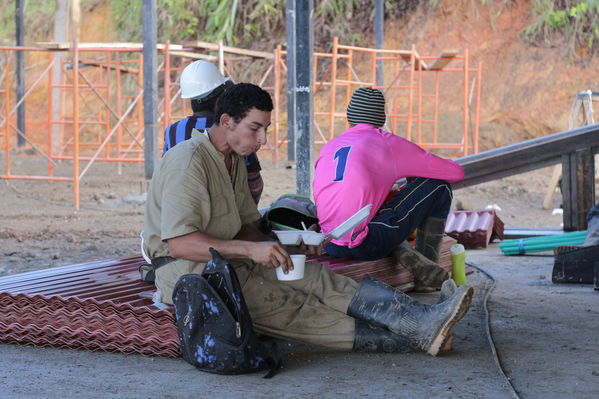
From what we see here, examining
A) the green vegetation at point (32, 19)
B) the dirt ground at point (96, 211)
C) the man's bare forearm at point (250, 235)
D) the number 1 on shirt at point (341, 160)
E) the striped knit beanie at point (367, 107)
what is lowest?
the dirt ground at point (96, 211)

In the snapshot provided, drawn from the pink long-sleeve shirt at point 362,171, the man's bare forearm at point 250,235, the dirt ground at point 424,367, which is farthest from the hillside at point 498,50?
the man's bare forearm at point 250,235

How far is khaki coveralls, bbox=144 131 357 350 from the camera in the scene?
12.7 feet

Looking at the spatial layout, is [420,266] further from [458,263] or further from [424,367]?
[424,367]

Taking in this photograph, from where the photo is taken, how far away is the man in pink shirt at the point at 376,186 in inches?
208

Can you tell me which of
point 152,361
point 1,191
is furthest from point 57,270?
point 1,191

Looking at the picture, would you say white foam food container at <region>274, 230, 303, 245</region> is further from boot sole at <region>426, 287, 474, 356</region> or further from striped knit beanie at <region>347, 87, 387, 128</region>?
striped knit beanie at <region>347, 87, 387, 128</region>

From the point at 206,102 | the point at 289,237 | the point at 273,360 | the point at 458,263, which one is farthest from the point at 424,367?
the point at 206,102

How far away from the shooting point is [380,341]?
4.09 meters

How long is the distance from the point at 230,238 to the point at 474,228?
4.36 m

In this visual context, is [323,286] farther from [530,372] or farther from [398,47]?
[398,47]

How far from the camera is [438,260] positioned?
593 cm

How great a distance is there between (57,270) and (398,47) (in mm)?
18569

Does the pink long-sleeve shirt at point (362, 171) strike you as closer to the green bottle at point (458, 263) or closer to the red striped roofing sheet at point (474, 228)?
the green bottle at point (458, 263)

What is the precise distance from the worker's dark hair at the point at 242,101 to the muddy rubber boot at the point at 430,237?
2035 millimetres
